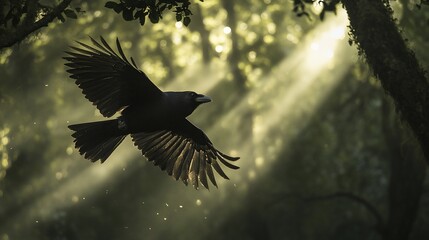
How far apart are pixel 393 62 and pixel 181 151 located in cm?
416

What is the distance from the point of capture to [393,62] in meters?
5.27

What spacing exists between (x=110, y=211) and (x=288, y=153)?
6.49m

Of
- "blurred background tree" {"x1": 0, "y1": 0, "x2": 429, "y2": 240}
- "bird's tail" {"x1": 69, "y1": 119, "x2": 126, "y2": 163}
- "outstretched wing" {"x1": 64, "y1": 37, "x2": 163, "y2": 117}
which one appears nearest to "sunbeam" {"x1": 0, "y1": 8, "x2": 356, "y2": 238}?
"blurred background tree" {"x1": 0, "y1": 0, "x2": 429, "y2": 240}

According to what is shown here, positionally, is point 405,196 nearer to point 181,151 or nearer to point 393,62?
point 181,151

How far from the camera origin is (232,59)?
20.3m

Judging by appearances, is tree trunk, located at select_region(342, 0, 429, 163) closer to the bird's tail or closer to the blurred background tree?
the bird's tail

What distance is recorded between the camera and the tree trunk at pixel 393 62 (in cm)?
509

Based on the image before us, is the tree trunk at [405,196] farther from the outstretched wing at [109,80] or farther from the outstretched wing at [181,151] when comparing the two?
the outstretched wing at [109,80]

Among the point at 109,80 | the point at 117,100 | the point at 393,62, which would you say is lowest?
the point at 393,62

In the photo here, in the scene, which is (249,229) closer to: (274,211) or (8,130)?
(274,211)

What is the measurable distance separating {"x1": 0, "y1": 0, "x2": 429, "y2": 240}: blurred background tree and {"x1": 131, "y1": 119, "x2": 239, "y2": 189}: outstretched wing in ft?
35.3

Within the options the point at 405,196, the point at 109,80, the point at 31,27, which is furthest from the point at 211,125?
the point at 31,27

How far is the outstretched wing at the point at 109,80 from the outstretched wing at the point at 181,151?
44.4 inches

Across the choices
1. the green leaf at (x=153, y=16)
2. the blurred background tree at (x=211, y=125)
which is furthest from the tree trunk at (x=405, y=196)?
the green leaf at (x=153, y=16)
